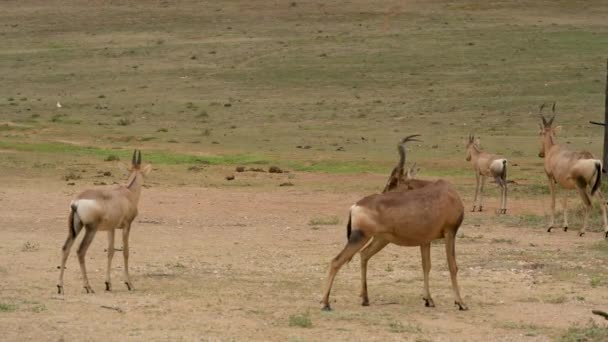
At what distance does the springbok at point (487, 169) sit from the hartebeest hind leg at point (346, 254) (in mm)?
9822

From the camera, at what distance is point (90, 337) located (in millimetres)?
10891

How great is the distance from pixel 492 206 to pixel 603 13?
35688mm

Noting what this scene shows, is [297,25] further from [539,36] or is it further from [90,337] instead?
[90,337]

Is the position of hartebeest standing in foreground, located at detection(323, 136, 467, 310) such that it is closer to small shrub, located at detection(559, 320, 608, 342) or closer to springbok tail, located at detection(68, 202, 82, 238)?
small shrub, located at detection(559, 320, 608, 342)

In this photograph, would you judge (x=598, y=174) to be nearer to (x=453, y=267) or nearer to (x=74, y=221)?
(x=453, y=267)

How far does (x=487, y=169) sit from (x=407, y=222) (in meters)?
10.5

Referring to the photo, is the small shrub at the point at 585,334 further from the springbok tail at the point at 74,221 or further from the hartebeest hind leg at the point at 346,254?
the springbok tail at the point at 74,221

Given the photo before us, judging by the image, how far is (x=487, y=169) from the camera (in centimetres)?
2262

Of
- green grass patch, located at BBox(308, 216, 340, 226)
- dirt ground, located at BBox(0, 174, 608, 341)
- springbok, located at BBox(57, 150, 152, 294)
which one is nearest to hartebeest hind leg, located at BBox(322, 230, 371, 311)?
dirt ground, located at BBox(0, 174, 608, 341)

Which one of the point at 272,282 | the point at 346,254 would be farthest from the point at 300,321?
the point at 272,282

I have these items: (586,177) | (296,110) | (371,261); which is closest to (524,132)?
(296,110)

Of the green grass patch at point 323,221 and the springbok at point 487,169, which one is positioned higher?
the springbok at point 487,169

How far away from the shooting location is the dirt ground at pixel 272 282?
11406mm

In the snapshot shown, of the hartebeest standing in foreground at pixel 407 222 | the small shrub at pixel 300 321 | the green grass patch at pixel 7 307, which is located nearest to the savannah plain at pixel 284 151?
the small shrub at pixel 300 321
